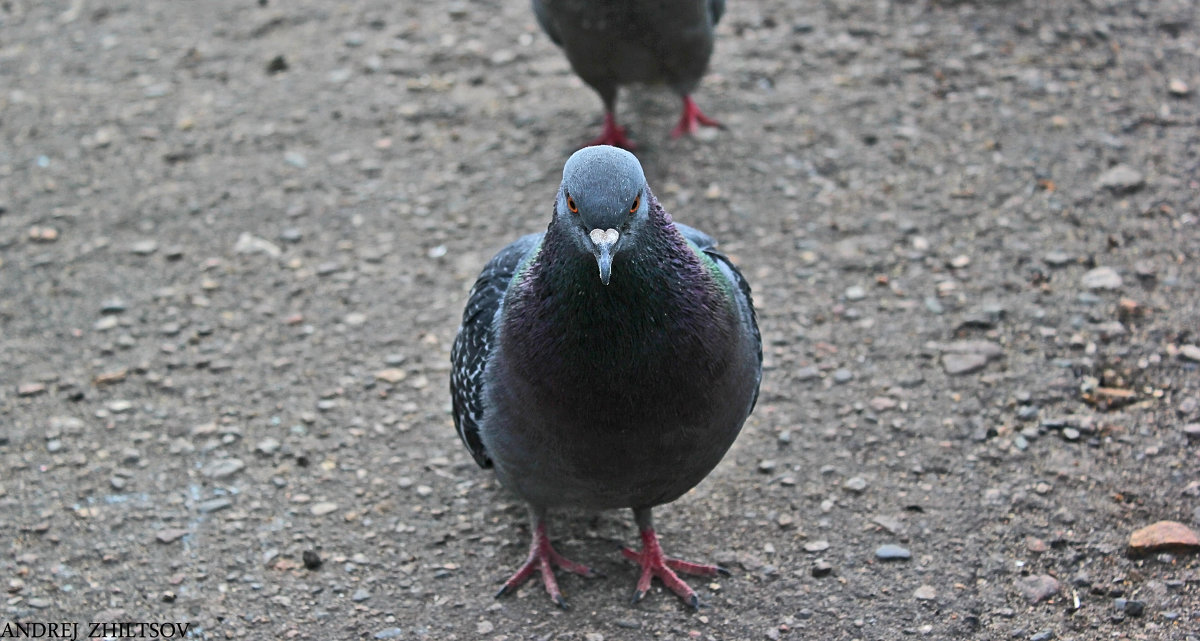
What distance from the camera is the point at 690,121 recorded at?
20.3ft

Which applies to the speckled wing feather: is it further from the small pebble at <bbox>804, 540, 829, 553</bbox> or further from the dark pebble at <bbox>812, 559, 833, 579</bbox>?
the dark pebble at <bbox>812, 559, 833, 579</bbox>

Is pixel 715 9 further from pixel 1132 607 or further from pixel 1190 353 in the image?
pixel 1132 607

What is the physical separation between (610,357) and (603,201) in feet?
1.52

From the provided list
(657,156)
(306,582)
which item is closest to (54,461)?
(306,582)

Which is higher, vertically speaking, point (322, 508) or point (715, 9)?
point (715, 9)

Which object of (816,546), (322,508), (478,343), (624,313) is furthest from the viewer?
(322,508)

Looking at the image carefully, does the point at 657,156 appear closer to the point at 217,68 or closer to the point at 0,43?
the point at 217,68

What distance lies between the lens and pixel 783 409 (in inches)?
179

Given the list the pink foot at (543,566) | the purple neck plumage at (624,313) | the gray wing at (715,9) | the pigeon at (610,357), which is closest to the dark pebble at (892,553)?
the pigeon at (610,357)

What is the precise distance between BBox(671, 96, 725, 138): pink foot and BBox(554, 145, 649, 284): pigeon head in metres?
3.21

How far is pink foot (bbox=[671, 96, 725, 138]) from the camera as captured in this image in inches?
243

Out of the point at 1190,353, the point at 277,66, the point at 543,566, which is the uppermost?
the point at 1190,353

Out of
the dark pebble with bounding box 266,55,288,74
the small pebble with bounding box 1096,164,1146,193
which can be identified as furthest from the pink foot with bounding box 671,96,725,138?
the dark pebble with bounding box 266,55,288,74

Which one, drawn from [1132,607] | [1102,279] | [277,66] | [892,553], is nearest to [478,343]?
[892,553]
